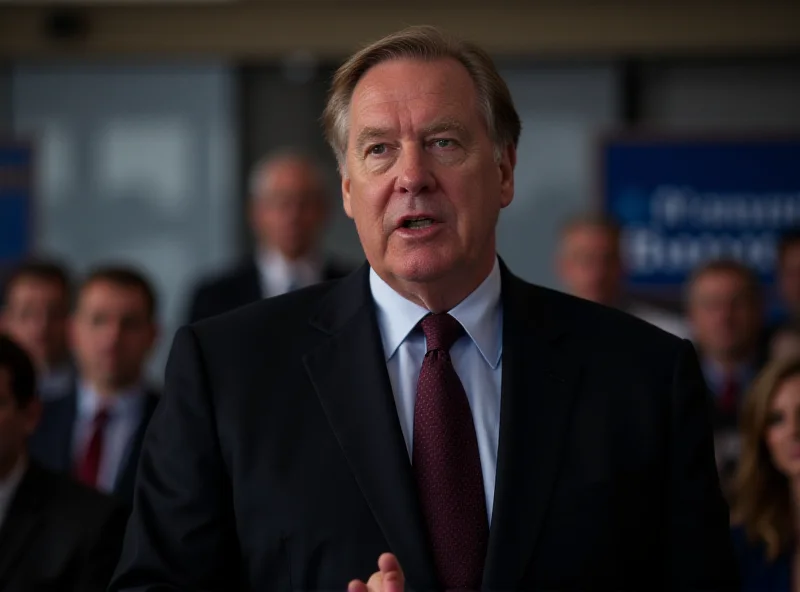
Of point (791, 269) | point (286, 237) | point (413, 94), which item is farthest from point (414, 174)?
point (791, 269)

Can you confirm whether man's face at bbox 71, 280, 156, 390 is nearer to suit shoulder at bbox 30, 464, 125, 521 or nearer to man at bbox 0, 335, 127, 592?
man at bbox 0, 335, 127, 592

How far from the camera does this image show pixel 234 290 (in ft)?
16.2

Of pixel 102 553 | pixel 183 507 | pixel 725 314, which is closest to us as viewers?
pixel 183 507

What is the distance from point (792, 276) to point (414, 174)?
3460mm

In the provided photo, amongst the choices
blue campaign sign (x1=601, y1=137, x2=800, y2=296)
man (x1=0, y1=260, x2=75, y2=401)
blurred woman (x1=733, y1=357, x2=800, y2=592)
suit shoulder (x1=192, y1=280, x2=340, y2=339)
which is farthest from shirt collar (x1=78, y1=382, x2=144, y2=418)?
blue campaign sign (x1=601, y1=137, x2=800, y2=296)

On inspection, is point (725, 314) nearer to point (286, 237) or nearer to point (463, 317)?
point (286, 237)

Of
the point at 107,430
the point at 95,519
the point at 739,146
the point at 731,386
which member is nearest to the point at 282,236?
the point at 107,430

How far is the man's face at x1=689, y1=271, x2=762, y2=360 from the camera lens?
465cm

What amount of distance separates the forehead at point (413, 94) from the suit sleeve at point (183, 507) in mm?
454

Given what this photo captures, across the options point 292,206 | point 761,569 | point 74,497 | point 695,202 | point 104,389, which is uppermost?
point 695,202

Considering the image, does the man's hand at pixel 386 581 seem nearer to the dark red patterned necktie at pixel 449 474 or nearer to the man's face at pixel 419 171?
the dark red patterned necktie at pixel 449 474

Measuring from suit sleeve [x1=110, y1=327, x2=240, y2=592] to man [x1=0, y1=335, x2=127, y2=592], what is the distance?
84 cm

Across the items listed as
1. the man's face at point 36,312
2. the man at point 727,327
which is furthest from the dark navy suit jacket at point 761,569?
the man's face at point 36,312

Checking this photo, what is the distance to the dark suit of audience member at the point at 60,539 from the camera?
2676 mm
